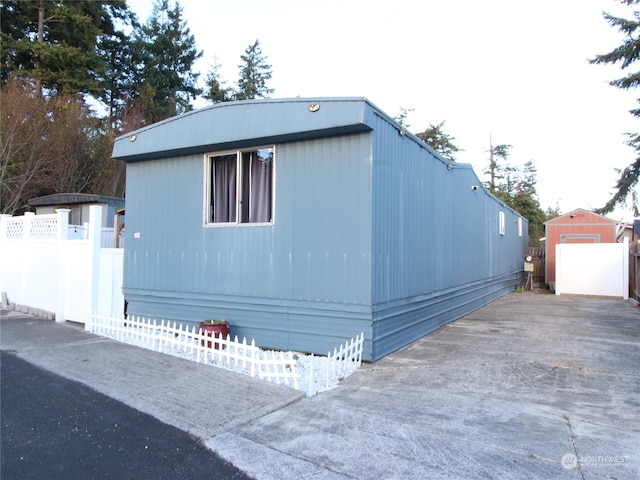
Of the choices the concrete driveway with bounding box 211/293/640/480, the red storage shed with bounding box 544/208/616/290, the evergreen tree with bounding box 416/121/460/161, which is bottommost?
the concrete driveway with bounding box 211/293/640/480

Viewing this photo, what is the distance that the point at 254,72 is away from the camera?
32438 mm

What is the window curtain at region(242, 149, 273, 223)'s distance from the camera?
624cm

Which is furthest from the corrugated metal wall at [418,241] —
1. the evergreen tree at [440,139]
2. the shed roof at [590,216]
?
the evergreen tree at [440,139]

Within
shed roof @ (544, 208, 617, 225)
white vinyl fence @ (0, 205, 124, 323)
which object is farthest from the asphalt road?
shed roof @ (544, 208, 617, 225)

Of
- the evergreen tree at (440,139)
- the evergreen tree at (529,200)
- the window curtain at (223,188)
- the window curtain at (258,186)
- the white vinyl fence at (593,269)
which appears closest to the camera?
the window curtain at (258,186)

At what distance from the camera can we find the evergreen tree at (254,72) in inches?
1246

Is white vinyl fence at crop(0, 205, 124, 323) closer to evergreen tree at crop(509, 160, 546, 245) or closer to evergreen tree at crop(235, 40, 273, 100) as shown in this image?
evergreen tree at crop(235, 40, 273, 100)

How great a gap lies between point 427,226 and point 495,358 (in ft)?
7.95

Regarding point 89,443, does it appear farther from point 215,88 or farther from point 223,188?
point 215,88

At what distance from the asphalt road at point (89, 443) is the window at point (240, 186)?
3143 millimetres

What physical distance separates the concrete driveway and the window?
9.31ft

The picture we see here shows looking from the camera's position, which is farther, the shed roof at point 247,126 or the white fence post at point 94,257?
the white fence post at point 94,257

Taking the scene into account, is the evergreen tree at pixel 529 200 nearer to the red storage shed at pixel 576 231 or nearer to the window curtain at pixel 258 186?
the red storage shed at pixel 576 231

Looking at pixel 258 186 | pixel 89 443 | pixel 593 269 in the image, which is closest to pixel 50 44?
pixel 258 186
